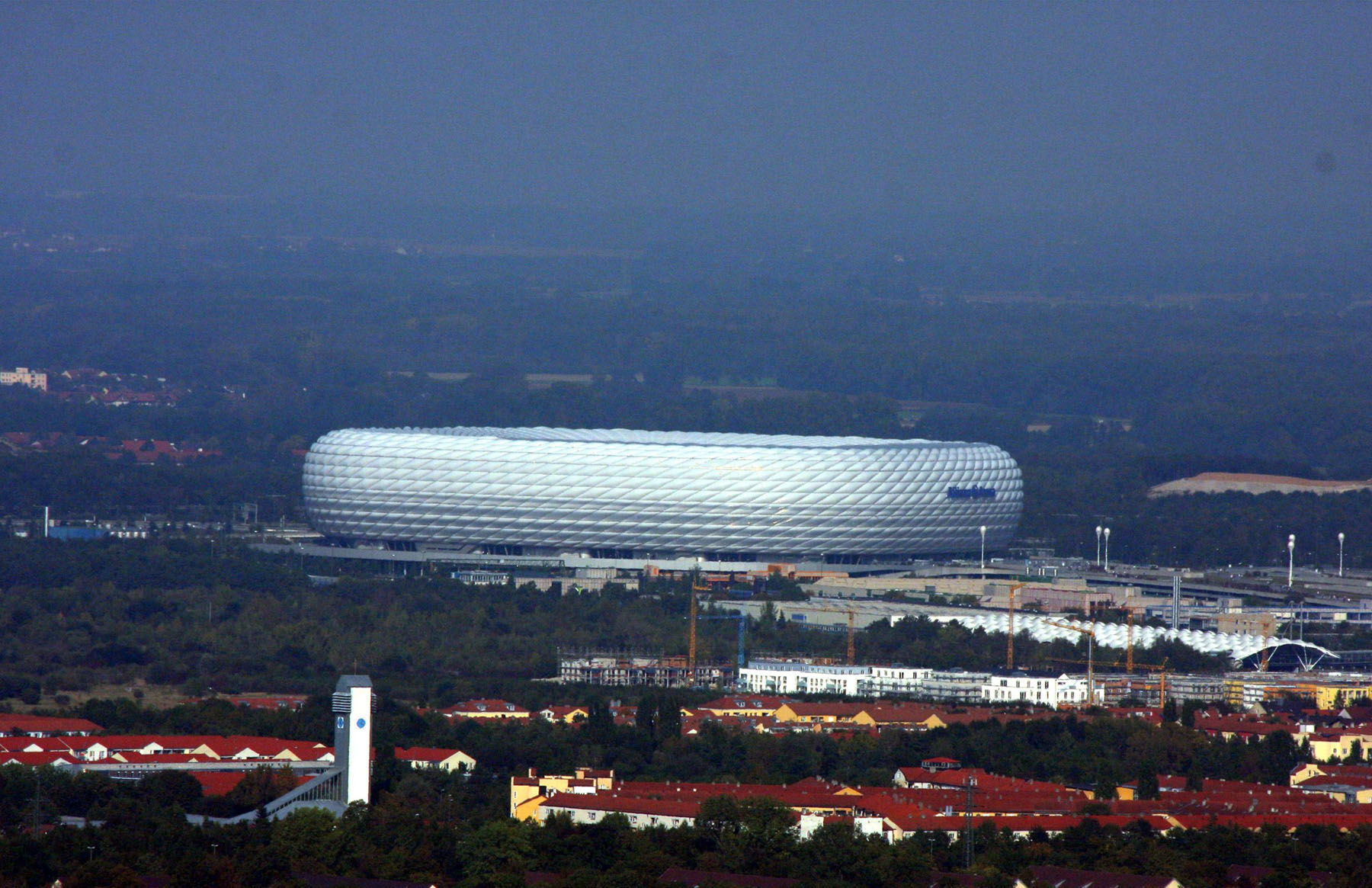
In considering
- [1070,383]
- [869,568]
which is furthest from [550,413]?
[869,568]

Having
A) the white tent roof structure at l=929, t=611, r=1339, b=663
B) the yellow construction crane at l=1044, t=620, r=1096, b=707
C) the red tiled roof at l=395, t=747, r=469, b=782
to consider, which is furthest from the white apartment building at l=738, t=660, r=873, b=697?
the red tiled roof at l=395, t=747, r=469, b=782

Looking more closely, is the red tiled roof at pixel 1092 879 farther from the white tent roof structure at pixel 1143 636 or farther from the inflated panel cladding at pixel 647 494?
the inflated panel cladding at pixel 647 494

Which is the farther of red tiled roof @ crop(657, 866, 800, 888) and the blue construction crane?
the blue construction crane

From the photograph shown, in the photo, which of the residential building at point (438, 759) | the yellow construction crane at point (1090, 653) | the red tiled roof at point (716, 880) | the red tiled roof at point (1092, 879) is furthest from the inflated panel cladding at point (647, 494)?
the red tiled roof at point (1092, 879)

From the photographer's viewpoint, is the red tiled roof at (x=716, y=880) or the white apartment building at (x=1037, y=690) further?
the white apartment building at (x=1037, y=690)

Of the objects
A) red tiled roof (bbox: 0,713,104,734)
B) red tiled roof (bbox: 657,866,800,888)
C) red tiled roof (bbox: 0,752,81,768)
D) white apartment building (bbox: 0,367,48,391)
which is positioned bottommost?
red tiled roof (bbox: 657,866,800,888)

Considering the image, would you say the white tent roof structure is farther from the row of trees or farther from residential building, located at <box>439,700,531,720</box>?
residential building, located at <box>439,700,531,720</box>
